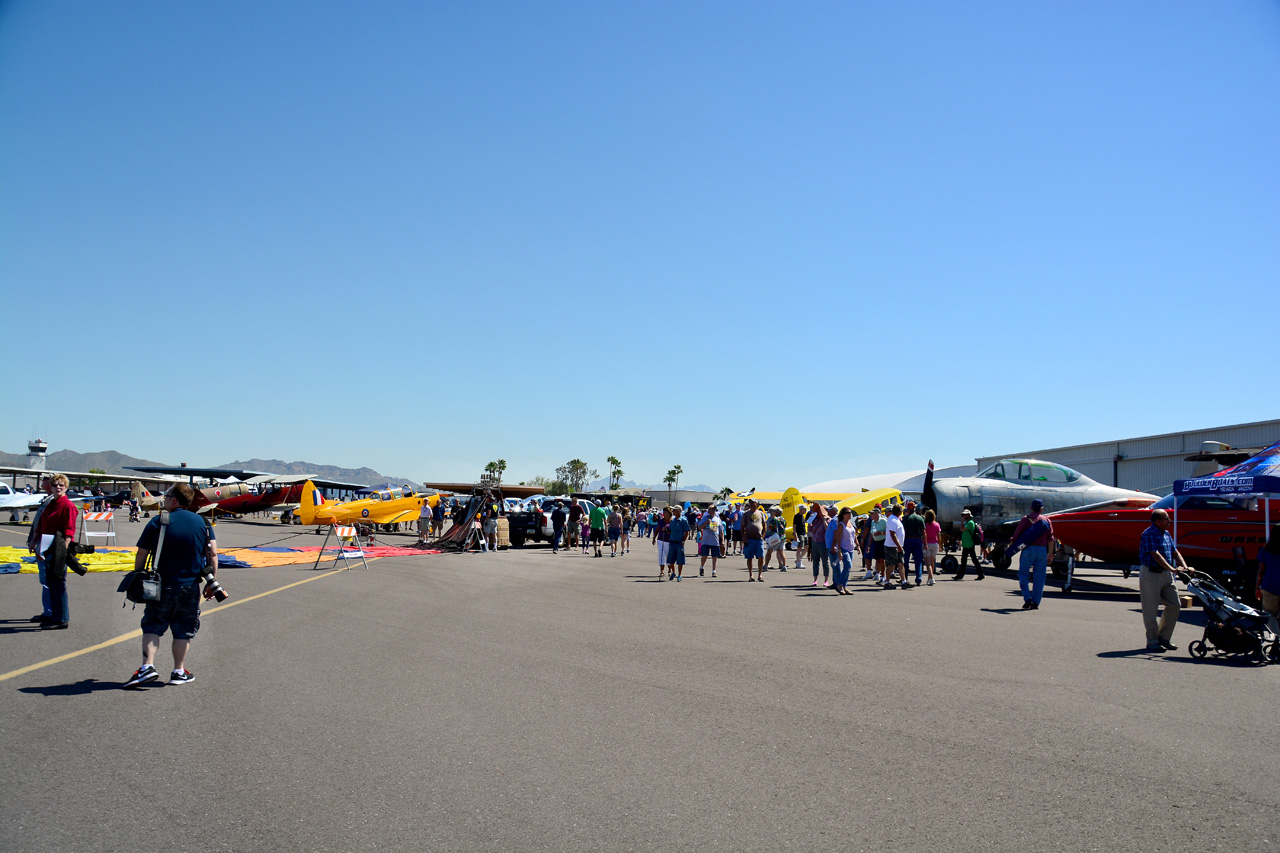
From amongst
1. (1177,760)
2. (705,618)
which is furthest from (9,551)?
(1177,760)

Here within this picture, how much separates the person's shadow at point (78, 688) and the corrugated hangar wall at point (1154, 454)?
38.0 m

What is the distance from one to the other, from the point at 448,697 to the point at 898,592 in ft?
36.8

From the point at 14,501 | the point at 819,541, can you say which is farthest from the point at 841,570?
the point at 14,501

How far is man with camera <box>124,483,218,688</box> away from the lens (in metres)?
6.21

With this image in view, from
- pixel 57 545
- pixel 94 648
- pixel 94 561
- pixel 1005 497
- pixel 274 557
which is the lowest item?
pixel 274 557

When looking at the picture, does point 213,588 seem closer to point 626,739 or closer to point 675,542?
point 626,739

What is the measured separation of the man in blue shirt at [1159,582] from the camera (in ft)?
28.2

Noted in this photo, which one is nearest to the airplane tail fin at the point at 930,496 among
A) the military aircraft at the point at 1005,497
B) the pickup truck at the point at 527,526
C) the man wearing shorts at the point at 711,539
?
the military aircraft at the point at 1005,497

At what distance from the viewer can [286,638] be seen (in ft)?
27.7

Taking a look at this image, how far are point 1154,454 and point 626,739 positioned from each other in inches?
1674

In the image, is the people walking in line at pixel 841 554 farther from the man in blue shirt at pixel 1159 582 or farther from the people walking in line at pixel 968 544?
the man in blue shirt at pixel 1159 582

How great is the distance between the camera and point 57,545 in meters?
8.36

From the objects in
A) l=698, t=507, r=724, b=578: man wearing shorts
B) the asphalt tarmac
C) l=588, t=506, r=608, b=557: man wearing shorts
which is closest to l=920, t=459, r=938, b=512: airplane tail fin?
l=698, t=507, r=724, b=578: man wearing shorts

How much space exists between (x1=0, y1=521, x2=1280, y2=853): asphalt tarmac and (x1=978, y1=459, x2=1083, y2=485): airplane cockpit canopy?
1217 cm
